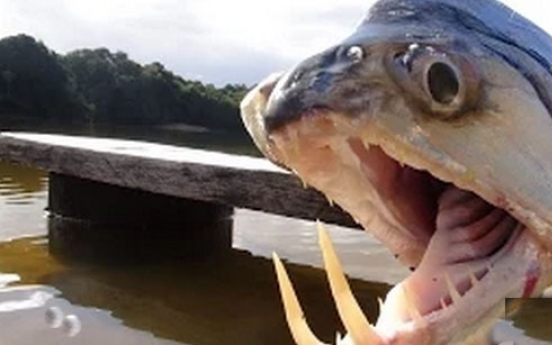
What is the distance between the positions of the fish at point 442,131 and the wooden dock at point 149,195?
107 inches

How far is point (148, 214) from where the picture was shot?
259 inches

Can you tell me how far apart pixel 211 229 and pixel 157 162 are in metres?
1.86

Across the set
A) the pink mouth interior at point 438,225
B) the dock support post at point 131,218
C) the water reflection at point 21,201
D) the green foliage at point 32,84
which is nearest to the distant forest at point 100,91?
the green foliage at point 32,84

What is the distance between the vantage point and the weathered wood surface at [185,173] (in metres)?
4.09

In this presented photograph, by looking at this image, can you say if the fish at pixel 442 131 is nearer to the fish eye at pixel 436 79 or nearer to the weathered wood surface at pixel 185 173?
the fish eye at pixel 436 79

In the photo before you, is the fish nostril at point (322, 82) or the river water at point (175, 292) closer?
the fish nostril at point (322, 82)

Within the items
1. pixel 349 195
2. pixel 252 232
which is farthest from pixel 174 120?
pixel 349 195

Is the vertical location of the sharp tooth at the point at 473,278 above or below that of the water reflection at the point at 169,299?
above

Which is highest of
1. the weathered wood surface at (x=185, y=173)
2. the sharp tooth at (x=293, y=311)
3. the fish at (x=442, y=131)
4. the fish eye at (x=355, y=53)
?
the fish eye at (x=355, y=53)

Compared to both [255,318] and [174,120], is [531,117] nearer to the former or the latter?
[255,318]

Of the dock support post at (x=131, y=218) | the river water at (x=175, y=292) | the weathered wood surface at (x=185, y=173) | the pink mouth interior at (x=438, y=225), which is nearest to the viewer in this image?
the pink mouth interior at (x=438, y=225)

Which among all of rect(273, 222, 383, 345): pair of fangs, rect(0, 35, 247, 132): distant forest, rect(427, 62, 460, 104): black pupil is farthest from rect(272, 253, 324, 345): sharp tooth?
rect(0, 35, 247, 132): distant forest

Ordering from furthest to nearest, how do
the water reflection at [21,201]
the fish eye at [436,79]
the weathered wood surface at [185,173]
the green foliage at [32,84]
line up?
the green foliage at [32,84] → the water reflection at [21,201] → the weathered wood surface at [185,173] → the fish eye at [436,79]

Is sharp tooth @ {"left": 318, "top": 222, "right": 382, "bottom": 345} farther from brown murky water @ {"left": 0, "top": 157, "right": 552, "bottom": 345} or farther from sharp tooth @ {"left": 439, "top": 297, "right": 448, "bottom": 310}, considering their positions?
brown murky water @ {"left": 0, "top": 157, "right": 552, "bottom": 345}
